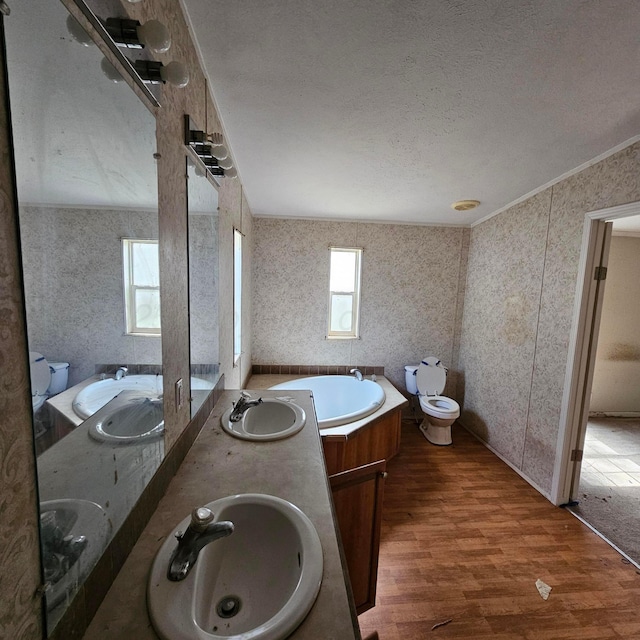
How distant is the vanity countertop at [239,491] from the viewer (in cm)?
55

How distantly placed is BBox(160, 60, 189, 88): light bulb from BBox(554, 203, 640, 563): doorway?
7.73 feet

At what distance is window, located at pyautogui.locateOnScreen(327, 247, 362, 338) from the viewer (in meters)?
3.51

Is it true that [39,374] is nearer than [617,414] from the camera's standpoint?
Yes

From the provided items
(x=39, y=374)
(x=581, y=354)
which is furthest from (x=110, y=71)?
(x=581, y=354)

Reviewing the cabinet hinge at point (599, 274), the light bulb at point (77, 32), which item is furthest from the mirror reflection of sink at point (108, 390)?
the cabinet hinge at point (599, 274)

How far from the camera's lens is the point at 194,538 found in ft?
2.13

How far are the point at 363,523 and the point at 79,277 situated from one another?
1.29 metres

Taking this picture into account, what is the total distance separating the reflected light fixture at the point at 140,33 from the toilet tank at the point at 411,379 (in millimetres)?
3289

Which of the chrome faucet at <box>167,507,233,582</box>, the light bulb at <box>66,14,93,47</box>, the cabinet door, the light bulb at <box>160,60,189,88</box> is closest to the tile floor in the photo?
the cabinet door

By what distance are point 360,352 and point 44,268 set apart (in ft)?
10.7

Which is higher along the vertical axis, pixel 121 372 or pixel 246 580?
pixel 121 372

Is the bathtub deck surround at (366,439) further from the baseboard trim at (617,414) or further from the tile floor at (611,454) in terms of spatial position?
the baseboard trim at (617,414)

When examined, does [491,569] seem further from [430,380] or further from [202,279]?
[202,279]

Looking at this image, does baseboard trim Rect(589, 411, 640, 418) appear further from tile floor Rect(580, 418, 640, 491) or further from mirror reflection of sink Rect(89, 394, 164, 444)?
mirror reflection of sink Rect(89, 394, 164, 444)
